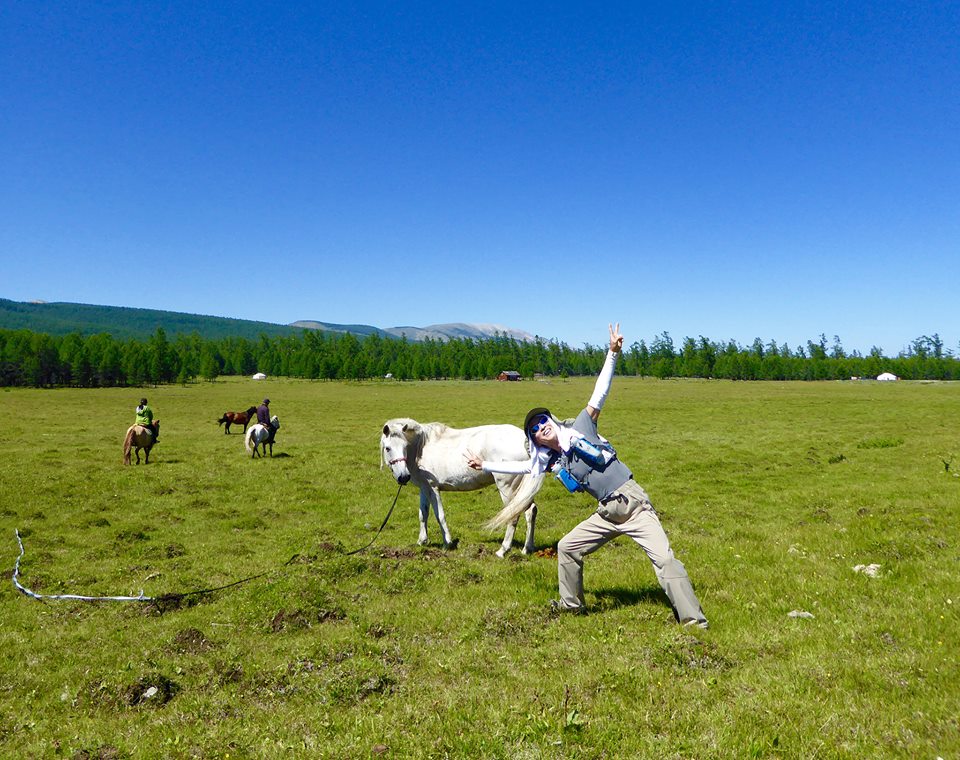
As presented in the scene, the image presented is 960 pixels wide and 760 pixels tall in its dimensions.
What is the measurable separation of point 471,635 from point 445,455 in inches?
200

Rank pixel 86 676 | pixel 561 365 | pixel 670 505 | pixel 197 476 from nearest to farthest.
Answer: pixel 86 676, pixel 670 505, pixel 197 476, pixel 561 365

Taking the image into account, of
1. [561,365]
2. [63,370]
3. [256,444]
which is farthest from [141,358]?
[561,365]

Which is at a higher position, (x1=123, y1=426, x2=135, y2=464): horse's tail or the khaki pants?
the khaki pants

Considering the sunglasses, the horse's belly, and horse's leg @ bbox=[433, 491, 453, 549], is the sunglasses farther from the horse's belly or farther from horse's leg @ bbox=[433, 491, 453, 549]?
horse's leg @ bbox=[433, 491, 453, 549]

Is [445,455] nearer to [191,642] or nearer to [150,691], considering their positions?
[191,642]

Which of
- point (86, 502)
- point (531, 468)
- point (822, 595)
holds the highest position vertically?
point (531, 468)

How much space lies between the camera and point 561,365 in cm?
19338

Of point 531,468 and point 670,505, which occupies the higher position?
point 531,468

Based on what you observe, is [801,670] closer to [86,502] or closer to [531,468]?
[531,468]

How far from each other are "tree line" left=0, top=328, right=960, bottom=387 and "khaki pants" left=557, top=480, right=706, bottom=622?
416ft

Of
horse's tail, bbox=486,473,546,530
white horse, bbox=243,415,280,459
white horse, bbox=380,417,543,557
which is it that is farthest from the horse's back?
white horse, bbox=243,415,280,459

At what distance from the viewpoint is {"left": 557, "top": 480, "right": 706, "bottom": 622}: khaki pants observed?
6797mm

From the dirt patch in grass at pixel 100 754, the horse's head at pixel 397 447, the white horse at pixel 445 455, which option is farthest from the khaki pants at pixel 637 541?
the dirt patch in grass at pixel 100 754

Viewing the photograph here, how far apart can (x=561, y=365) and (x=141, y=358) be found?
4963 inches
